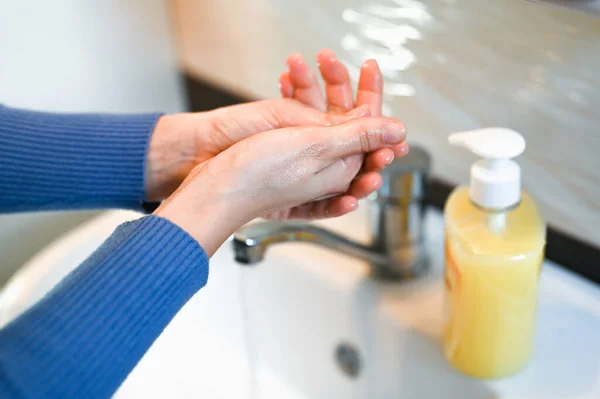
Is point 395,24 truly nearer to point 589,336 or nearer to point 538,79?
point 538,79

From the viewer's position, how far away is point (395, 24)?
0.56 metres

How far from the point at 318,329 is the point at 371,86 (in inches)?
9.1

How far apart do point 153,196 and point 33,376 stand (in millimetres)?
225

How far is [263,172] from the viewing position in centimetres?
42

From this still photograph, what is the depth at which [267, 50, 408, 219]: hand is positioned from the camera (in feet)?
1.46

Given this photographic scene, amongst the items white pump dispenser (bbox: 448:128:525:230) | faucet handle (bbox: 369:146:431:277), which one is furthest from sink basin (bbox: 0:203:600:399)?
white pump dispenser (bbox: 448:128:525:230)

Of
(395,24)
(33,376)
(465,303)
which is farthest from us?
(395,24)

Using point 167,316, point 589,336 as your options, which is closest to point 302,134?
point 167,316

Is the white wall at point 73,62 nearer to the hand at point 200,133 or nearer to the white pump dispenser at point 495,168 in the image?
the hand at point 200,133

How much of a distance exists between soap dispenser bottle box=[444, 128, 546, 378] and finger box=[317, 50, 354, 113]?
0.36ft

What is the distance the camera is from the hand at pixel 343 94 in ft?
1.46

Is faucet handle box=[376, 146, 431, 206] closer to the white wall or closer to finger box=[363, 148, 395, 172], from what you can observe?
finger box=[363, 148, 395, 172]

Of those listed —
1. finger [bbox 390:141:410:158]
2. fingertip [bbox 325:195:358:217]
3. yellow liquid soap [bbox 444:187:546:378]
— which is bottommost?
yellow liquid soap [bbox 444:187:546:378]

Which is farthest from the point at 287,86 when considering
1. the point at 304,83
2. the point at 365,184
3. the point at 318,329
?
the point at 318,329
